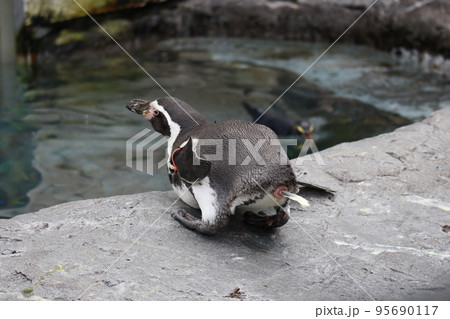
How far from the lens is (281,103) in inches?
225

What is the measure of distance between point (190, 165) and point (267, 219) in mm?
374

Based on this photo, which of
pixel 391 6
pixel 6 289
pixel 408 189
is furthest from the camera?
pixel 391 6

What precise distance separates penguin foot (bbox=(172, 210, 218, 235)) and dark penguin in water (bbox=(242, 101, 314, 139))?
2.24m

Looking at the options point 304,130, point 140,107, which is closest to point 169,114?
point 140,107

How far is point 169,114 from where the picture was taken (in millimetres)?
2723

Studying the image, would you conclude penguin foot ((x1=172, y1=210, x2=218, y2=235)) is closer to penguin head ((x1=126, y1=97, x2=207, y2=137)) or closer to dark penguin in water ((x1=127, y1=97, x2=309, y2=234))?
dark penguin in water ((x1=127, y1=97, x2=309, y2=234))

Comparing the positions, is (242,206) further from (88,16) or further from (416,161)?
(88,16)

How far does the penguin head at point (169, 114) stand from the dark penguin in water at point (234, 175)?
197 millimetres

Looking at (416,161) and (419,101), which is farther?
(419,101)

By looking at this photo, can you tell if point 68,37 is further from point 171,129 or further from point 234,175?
point 234,175

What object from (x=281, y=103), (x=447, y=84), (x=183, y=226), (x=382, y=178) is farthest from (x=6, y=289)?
(x=447, y=84)

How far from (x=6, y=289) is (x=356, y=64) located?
16.9 ft

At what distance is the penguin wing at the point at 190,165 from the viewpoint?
2281 mm
